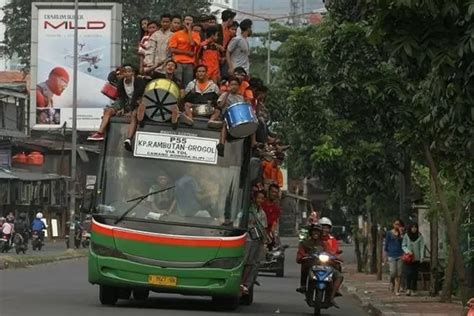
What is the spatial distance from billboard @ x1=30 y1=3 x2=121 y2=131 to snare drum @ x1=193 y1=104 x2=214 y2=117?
36.5 m

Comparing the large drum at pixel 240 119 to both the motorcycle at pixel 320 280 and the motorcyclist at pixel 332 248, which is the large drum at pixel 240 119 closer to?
the motorcyclist at pixel 332 248

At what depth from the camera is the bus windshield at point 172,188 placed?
1595 centimetres

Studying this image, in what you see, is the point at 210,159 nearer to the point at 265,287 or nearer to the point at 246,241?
the point at 246,241

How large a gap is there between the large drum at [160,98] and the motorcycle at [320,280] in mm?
3452

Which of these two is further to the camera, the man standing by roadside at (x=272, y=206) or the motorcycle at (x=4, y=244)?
the motorcycle at (x=4, y=244)

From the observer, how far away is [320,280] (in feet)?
56.4

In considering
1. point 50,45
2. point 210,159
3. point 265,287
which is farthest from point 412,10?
point 50,45

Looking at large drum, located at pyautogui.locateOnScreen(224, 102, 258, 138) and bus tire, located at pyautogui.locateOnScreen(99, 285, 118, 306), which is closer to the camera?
large drum, located at pyautogui.locateOnScreen(224, 102, 258, 138)

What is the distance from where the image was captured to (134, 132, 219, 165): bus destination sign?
16.2 metres

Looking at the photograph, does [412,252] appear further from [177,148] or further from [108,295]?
[177,148]

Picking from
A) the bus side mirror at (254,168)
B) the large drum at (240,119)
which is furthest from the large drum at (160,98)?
the bus side mirror at (254,168)

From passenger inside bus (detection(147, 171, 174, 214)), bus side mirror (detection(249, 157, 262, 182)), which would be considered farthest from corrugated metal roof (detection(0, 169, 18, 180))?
bus side mirror (detection(249, 157, 262, 182))

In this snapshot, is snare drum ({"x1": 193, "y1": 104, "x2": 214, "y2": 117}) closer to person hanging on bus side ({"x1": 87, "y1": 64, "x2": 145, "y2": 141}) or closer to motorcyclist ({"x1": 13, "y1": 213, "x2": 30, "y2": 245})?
person hanging on bus side ({"x1": 87, "y1": 64, "x2": 145, "y2": 141})

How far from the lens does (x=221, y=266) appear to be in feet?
51.7
